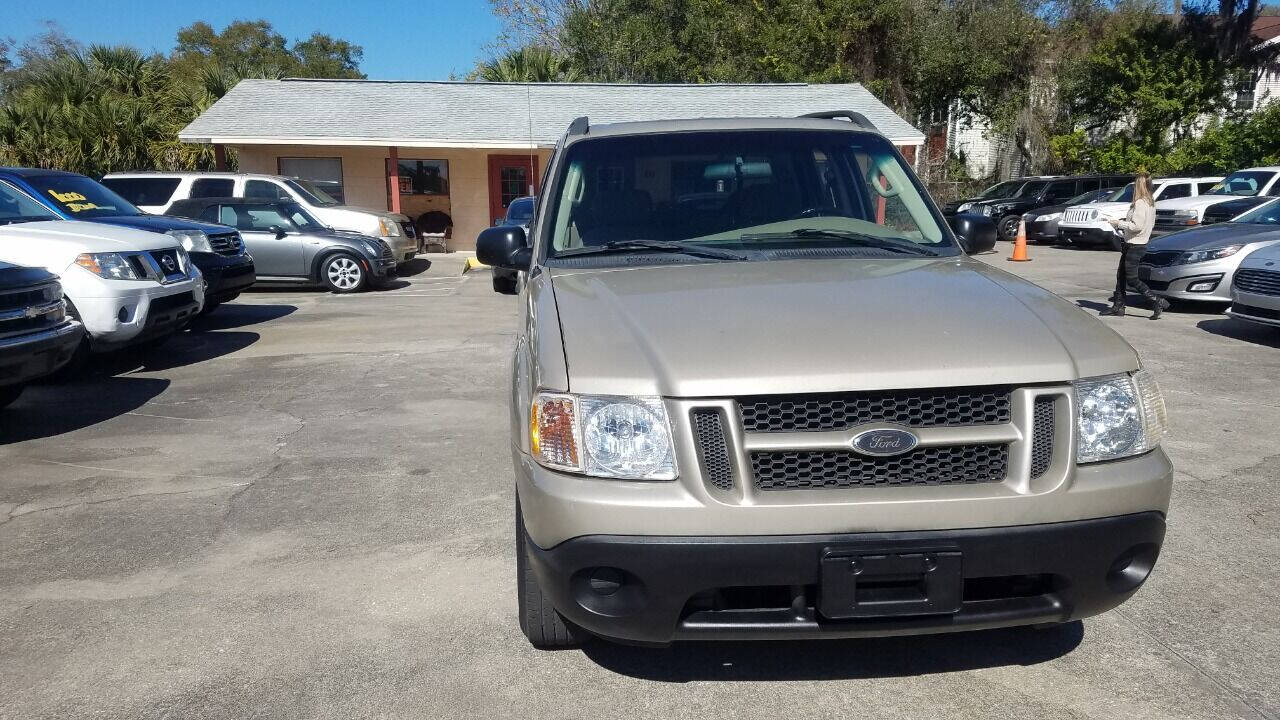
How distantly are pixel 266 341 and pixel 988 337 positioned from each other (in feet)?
29.2

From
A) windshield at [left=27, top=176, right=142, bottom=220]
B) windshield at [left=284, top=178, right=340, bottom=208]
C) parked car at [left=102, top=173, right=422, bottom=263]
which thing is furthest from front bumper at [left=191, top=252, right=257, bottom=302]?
windshield at [left=284, top=178, right=340, bottom=208]

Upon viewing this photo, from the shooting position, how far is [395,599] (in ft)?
12.5

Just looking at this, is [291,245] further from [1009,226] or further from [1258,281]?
[1009,226]

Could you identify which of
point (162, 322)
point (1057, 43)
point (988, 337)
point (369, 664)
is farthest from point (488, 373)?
point (1057, 43)

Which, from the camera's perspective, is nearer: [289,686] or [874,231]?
[289,686]

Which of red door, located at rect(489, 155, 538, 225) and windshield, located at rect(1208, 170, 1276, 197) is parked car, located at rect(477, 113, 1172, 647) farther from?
red door, located at rect(489, 155, 538, 225)

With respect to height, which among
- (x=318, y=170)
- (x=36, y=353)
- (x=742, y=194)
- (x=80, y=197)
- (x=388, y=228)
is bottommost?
(x=36, y=353)

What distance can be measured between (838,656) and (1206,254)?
9.98 m

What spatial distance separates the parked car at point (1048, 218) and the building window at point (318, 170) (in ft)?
53.4

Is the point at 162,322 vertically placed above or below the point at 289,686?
above

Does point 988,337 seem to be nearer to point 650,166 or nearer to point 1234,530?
point 650,166

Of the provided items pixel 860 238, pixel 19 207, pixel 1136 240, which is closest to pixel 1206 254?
pixel 1136 240

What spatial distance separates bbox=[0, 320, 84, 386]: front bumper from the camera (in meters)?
6.06

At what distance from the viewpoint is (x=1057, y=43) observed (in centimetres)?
3219
